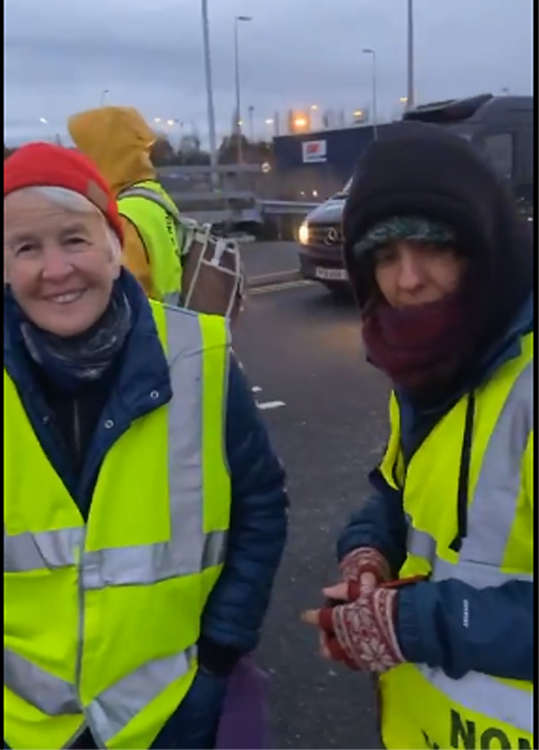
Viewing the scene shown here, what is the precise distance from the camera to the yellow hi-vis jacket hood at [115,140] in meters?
3.92

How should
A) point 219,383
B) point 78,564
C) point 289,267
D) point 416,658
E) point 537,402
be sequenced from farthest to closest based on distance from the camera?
point 289,267 < point 219,383 < point 78,564 < point 416,658 < point 537,402

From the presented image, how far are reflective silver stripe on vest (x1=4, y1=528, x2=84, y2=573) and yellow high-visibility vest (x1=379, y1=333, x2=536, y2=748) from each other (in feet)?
1.95

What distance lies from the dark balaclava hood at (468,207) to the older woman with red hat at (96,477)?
1.57ft

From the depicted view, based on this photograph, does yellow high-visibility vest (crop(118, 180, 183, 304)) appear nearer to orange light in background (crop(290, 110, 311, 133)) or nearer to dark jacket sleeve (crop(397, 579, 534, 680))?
dark jacket sleeve (crop(397, 579, 534, 680))

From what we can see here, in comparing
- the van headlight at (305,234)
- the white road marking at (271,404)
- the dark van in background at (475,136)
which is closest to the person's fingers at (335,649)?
the white road marking at (271,404)

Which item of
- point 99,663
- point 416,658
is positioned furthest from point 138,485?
point 416,658

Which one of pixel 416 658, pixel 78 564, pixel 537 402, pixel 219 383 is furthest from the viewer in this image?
pixel 219 383

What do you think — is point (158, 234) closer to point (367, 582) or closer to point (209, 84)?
point (367, 582)

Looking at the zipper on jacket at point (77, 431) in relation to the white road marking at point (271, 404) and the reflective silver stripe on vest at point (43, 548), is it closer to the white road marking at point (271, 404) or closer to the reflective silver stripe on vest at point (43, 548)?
the reflective silver stripe on vest at point (43, 548)

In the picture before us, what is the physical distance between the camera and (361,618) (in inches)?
66.2

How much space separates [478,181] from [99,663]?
3.47 feet

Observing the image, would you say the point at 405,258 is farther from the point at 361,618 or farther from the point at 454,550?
the point at 361,618

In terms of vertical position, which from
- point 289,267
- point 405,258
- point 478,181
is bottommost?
point 289,267

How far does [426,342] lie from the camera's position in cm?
166
